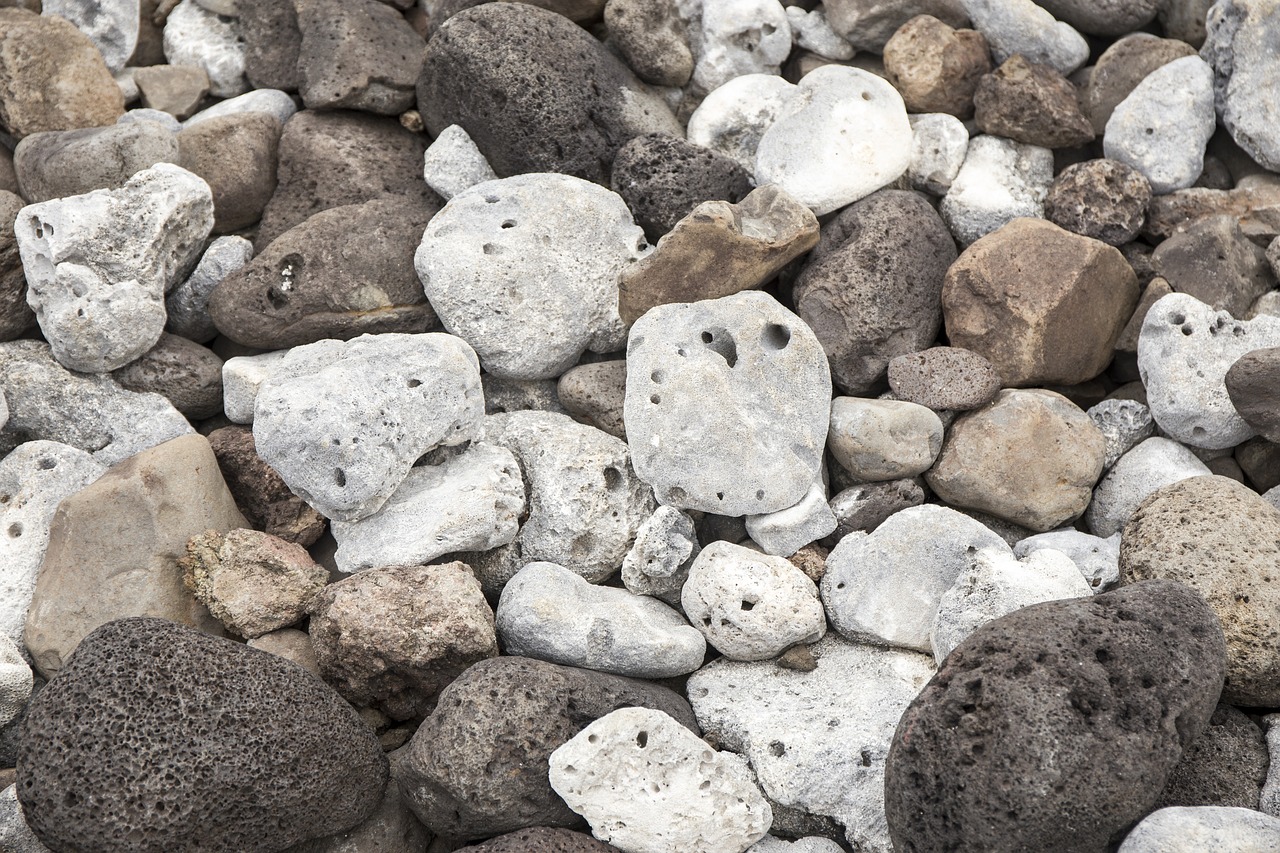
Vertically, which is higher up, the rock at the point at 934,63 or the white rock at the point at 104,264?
the rock at the point at 934,63

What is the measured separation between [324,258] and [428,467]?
2.74 ft

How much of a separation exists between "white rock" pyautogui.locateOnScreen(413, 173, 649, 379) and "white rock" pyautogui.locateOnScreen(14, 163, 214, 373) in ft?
2.77

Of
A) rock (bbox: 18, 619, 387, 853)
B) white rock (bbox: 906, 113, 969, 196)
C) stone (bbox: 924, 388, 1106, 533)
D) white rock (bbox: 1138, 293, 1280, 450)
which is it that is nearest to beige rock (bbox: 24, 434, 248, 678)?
rock (bbox: 18, 619, 387, 853)

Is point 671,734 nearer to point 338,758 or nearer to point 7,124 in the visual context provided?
point 338,758

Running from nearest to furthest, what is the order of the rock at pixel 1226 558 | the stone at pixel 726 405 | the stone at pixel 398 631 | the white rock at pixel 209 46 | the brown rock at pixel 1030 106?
the rock at pixel 1226 558, the stone at pixel 398 631, the stone at pixel 726 405, the brown rock at pixel 1030 106, the white rock at pixel 209 46

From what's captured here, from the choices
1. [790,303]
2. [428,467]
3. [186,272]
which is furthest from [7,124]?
[790,303]

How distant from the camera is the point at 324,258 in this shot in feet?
12.3

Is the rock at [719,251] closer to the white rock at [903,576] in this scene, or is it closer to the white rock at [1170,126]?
the white rock at [903,576]

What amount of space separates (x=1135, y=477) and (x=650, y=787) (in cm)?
182

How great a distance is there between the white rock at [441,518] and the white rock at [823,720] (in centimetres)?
74

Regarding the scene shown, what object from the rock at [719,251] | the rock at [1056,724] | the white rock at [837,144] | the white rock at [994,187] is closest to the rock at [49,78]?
the rock at [719,251]

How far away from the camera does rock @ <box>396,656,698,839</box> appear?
2756 millimetres

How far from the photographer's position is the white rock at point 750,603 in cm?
315

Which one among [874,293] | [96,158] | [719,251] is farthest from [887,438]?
[96,158]
